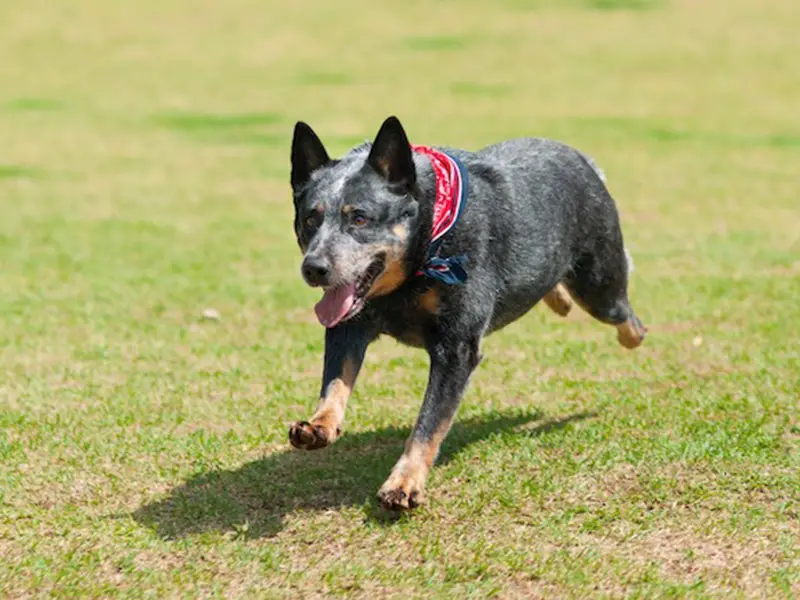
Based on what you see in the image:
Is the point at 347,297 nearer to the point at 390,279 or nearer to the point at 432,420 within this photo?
the point at 390,279

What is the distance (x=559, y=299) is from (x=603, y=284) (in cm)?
77

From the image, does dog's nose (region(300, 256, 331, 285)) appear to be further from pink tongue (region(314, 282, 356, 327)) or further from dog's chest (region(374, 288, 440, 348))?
dog's chest (region(374, 288, 440, 348))

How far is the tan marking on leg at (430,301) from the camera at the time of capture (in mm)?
5773

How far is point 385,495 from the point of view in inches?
214

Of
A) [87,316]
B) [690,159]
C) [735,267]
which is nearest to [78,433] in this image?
[87,316]

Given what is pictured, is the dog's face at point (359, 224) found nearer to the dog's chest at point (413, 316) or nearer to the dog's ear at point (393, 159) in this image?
the dog's ear at point (393, 159)

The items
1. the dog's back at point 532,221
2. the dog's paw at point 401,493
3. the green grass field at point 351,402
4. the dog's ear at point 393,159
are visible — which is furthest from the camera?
the dog's back at point 532,221

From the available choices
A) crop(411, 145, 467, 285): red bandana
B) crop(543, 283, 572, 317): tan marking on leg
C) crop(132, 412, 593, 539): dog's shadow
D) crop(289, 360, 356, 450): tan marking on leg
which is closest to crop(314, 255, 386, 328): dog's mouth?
crop(411, 145, 467, 285): red bandana

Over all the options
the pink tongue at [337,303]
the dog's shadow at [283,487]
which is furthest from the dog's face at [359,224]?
the dog's shadow at [283,487]

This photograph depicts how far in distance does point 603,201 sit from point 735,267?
4.63 meters

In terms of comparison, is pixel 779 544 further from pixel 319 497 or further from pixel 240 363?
pixel 240 363

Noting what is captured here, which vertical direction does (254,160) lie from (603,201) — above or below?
below

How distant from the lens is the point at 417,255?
568cm

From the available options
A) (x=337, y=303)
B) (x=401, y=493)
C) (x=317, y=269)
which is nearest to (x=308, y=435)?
(x=401, y=493)
